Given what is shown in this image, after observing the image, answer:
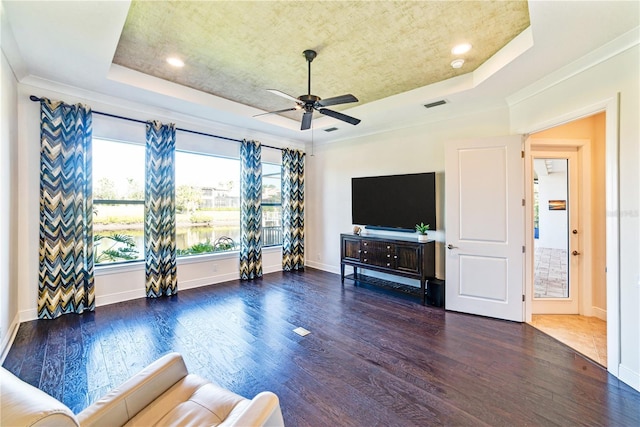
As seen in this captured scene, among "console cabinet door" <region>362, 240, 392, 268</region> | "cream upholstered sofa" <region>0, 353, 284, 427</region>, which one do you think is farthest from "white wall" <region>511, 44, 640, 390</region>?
"cream upholstered sofa" <region>0, 353, 284, 427</region>

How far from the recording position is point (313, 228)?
6512mm

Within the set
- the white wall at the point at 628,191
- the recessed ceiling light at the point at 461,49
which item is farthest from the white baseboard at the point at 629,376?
the recessed ceiling light at the point at 461,49

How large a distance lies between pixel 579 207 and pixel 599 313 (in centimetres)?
138

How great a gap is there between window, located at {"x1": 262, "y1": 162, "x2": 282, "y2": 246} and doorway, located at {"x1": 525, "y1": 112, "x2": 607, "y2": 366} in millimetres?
4497

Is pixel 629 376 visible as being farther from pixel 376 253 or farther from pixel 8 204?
pixel 8 204

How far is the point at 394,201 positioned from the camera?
4.84 metres

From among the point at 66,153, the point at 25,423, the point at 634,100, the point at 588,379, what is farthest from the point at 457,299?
the point at 66,153

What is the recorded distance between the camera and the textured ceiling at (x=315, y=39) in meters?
2.37

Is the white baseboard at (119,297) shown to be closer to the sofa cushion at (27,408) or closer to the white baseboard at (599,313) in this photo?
the sofa cushion at (27,408)

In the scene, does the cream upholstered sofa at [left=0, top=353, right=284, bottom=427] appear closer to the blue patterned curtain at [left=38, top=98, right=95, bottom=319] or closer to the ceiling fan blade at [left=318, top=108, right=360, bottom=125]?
the ceiling fan blade at [left=318, top=108, right=360, bottom=125]

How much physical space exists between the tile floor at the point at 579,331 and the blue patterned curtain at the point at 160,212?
520 centimetres

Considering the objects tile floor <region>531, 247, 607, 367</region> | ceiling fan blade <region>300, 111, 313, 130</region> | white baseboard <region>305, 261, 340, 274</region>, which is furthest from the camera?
white baseboard <region>305, 261, 340, 274</region>

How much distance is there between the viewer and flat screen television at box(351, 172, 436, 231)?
4426 mm

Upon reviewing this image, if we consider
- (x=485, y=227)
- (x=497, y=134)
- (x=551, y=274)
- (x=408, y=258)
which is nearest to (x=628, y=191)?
(x=485, y=227)
